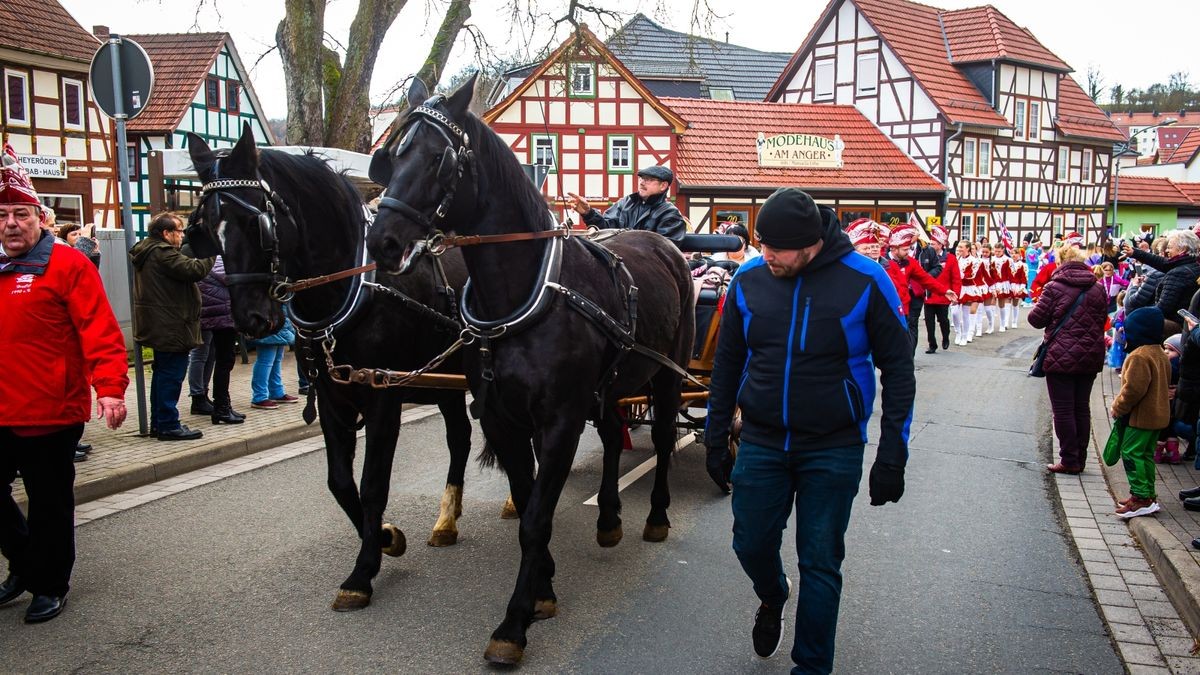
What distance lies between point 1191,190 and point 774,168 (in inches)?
1336

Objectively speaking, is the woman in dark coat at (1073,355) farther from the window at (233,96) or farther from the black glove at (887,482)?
the window at (233,96)

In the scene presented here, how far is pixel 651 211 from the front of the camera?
23.6 ft

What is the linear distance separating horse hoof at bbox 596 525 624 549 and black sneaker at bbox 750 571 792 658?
1579 mm

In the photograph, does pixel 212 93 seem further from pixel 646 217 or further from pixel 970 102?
pixel 646 217

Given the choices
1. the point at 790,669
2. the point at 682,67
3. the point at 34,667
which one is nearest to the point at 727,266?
the point at 790,669

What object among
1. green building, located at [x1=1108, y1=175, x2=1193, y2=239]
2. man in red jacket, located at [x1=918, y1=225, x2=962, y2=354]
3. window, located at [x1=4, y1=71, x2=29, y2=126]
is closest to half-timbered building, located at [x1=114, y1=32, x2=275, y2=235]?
window, located at [x1=4, y1=71, x2=29, y2=126]

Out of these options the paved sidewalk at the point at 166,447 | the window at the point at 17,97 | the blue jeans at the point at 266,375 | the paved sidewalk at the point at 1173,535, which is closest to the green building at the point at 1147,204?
the window at the point at 17,97

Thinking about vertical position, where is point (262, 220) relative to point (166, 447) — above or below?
above

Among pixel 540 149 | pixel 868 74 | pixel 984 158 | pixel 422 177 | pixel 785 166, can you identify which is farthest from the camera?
pixel 868 74

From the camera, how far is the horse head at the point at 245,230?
4.40 meters

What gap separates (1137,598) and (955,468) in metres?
2.87

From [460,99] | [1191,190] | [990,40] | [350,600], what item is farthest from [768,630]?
[1191,190]

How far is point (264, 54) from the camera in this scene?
15359 mm

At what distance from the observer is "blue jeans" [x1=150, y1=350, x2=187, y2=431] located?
812 cm
